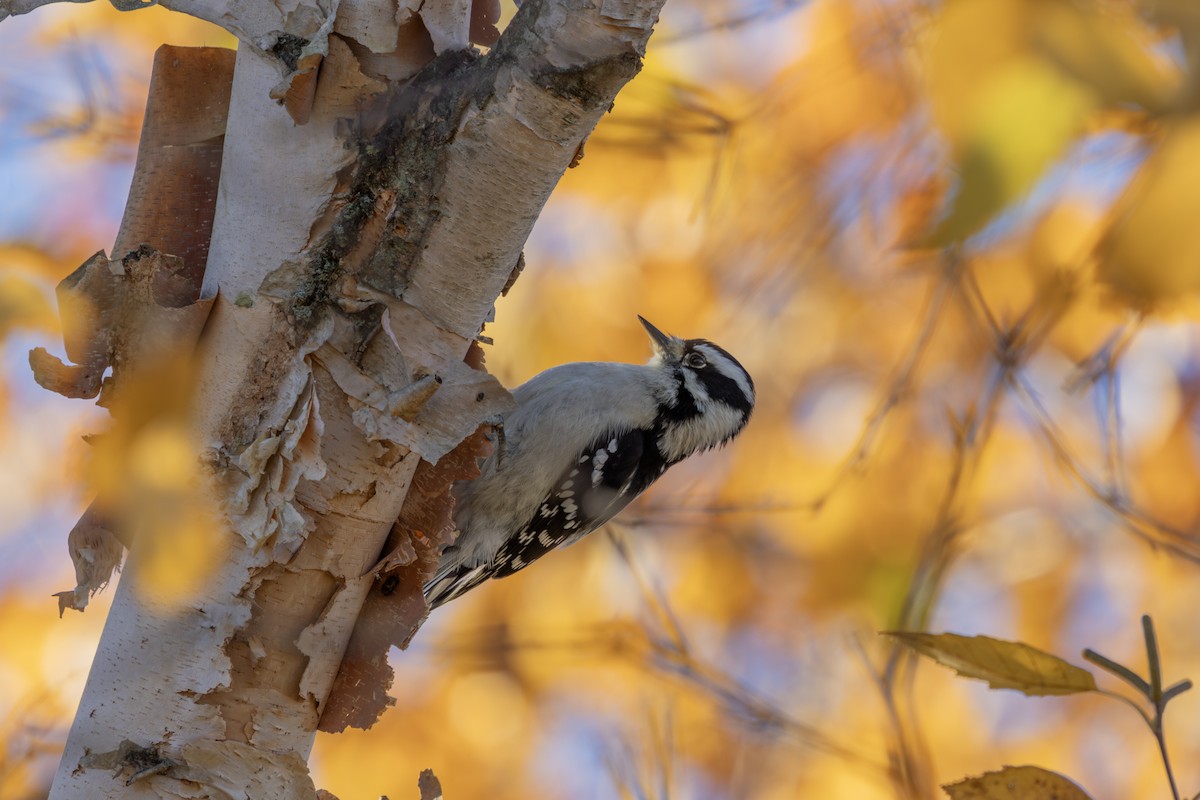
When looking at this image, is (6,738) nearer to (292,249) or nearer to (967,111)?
(292,249)

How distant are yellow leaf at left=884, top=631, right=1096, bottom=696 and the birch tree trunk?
2.90ft

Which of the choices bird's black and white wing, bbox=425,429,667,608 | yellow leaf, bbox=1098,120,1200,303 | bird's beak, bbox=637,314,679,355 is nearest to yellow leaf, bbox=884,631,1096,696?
yellow leaf, bbox=1098,120,1200,303

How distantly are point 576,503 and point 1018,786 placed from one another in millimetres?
2684

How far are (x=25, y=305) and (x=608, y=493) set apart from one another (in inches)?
96.5

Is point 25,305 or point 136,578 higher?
point 25,305

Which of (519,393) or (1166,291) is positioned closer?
(1166,291)

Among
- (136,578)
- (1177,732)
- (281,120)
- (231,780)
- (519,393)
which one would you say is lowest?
(1177,732)

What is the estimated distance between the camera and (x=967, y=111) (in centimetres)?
112

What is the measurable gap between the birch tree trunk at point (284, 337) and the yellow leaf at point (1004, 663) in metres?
0.89

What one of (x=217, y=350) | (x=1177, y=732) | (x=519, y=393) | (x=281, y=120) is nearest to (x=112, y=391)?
(x=217, y=350)

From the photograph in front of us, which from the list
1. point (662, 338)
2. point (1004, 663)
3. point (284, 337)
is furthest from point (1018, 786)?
point (662, 338)

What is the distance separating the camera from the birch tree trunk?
5.55 ft

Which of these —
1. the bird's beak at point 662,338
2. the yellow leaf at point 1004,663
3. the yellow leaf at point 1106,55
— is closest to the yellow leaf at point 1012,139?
the yellow leaf at point 1106,55

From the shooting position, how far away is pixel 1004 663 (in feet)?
4.49
